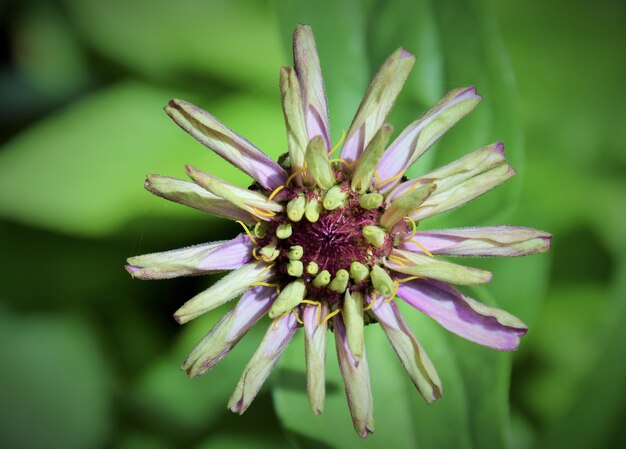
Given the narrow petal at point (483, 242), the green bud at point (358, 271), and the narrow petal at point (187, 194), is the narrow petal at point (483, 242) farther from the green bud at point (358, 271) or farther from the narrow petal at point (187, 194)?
the narrow petal at point (187, 194)

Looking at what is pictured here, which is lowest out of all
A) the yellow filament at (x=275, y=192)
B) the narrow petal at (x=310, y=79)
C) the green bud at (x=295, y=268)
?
the green bud at (x=295, y=268)

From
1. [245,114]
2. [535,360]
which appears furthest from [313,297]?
[535,360]

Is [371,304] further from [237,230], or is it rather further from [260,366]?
[237,230]

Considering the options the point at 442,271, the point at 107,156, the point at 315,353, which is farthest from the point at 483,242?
the point at 107,156

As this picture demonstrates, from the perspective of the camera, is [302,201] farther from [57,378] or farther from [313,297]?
[57,378]

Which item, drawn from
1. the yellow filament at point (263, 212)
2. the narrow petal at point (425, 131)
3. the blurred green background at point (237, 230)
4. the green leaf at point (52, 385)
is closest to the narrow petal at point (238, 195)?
the yellow filament at point (263, 212)
